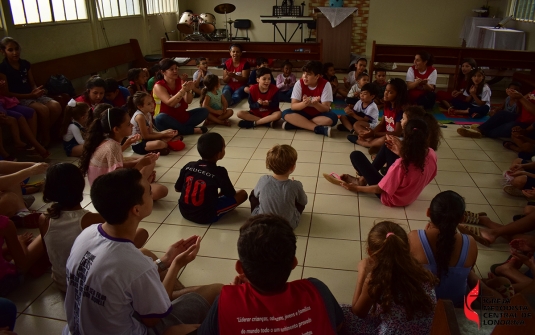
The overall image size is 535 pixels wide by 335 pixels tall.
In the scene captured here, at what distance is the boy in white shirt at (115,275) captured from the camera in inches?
53.5

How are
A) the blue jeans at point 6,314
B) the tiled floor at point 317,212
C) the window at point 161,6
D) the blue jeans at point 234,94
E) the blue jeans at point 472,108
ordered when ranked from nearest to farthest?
the blue jeans at point 6,314, the tiled floor at point 317,212, the blue jeans at point 472,108, the blue jeans at point 234,94, the window at point 161,6

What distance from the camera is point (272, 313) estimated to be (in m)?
1.21

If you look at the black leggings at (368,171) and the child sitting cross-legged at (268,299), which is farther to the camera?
the black leggings at (368,171)

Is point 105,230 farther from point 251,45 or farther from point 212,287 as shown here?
point 251,45

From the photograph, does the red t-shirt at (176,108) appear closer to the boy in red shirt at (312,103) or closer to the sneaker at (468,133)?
the boy in red shirt at (312,103)

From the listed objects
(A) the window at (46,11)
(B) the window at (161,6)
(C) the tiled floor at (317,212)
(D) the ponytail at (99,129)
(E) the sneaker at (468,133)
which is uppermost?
(B) the window at (161,6)

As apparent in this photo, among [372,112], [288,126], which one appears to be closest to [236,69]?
[288,126]

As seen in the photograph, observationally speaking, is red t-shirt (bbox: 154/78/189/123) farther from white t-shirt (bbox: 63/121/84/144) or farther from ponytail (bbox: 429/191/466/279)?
ponytail (bbox: 429/191/466/279)

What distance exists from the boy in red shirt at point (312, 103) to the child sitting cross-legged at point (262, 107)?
0.82ft

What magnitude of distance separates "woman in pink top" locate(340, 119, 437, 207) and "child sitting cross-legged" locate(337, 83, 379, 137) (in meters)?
1.35

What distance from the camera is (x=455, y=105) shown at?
5.82m

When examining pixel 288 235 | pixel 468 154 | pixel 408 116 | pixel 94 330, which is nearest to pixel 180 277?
pixel 94 330

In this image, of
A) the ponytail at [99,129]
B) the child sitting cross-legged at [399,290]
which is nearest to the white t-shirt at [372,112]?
the ponytail at [99,129]

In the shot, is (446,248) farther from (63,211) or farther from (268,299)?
(63,211)
